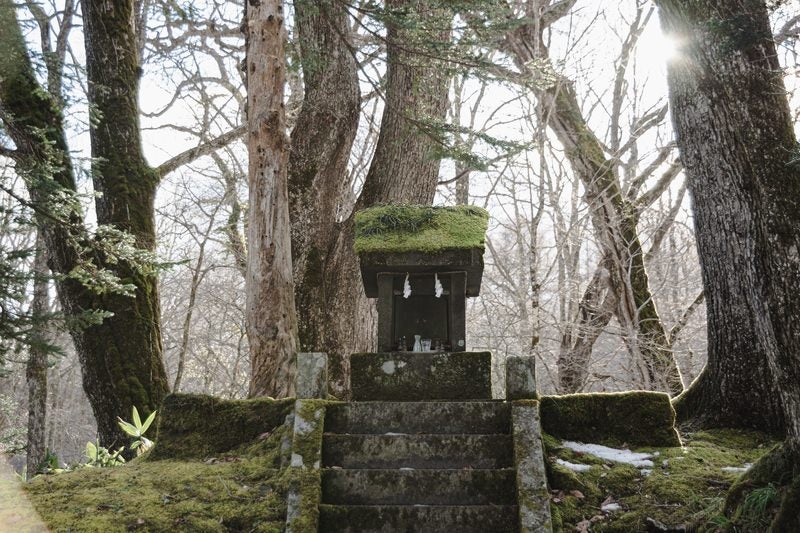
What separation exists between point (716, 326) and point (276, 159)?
4676 mm

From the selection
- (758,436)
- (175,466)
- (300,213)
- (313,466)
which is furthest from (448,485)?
(300,213)

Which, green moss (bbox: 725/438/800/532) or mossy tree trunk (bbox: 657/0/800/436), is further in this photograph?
mossy tree trunk (bbox: 657/0/800/436)

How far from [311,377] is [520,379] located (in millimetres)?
1596

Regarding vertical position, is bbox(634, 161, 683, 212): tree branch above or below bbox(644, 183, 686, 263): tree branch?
above

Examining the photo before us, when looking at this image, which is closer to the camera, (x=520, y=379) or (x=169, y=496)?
(x=169, y=496)

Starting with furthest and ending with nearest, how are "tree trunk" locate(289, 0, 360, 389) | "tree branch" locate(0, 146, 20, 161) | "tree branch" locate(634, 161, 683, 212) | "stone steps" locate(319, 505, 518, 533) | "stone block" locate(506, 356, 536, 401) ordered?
"tree branch" locate(634, 161, 683, 212) → "tree trunk" locate(289, 0, 360, 389) → "tree branch" locate(0, 146, 20, 161) → "stone block" locate(506, 356, 536, 401) → "stone steps" locate(319, 505, 518, 533)

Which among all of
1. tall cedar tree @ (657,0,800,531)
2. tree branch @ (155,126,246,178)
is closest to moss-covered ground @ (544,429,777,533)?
tall cedar tree @ (657,0,800,531)

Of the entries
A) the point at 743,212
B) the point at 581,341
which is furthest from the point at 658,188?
the point at 743,212

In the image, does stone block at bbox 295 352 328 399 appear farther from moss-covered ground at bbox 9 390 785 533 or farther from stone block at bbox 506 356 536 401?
stone block at bbox 506 356 536 401

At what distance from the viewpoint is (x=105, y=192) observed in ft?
26.9

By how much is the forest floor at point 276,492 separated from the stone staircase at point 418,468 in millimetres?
359

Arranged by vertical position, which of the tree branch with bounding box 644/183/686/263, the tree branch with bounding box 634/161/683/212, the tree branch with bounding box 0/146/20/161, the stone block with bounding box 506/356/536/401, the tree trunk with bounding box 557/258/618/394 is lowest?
the stone block with bounding box 506/356/536/401

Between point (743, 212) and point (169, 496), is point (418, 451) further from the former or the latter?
→ point (743, 212)

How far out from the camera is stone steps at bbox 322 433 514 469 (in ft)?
14.5
